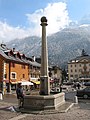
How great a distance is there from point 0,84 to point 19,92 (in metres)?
33.3

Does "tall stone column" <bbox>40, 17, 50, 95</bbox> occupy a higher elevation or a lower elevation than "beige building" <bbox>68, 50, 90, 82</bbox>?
lower

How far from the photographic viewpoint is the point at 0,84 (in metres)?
50.3

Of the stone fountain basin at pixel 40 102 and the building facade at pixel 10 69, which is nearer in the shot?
the stone fountain basin at pixel 40 102

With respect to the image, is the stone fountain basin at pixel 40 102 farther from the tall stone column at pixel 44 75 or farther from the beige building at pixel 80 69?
the beige building at pixel 80 69

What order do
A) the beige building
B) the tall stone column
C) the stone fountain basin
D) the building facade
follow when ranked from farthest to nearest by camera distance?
1. the beige building
2. the building facade
3. the tall stone column
4. the stone fountain basin

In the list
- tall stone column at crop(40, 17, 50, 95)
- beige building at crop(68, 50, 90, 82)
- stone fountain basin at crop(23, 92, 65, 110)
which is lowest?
stone fountain basin at crop(23, 92, 65, 110)

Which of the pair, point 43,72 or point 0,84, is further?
point 0,84

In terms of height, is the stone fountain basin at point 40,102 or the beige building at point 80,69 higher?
the beige building at point 80,69

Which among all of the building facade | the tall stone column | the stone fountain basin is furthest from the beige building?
the stone fountain basin

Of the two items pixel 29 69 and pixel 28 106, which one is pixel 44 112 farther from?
pixel 29 69


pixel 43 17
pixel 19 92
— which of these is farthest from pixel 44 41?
pixel 19 92

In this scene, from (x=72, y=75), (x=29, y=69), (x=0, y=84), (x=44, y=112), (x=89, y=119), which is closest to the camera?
(x=89, y=119)

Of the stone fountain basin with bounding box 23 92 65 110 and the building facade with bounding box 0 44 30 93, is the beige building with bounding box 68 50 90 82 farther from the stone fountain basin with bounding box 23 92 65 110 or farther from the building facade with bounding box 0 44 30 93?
the stone fountain basin with bounding box 23 92 65 110

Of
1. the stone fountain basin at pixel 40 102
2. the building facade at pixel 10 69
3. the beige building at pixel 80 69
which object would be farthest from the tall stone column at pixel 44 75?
the beige building at pixel 80 69
